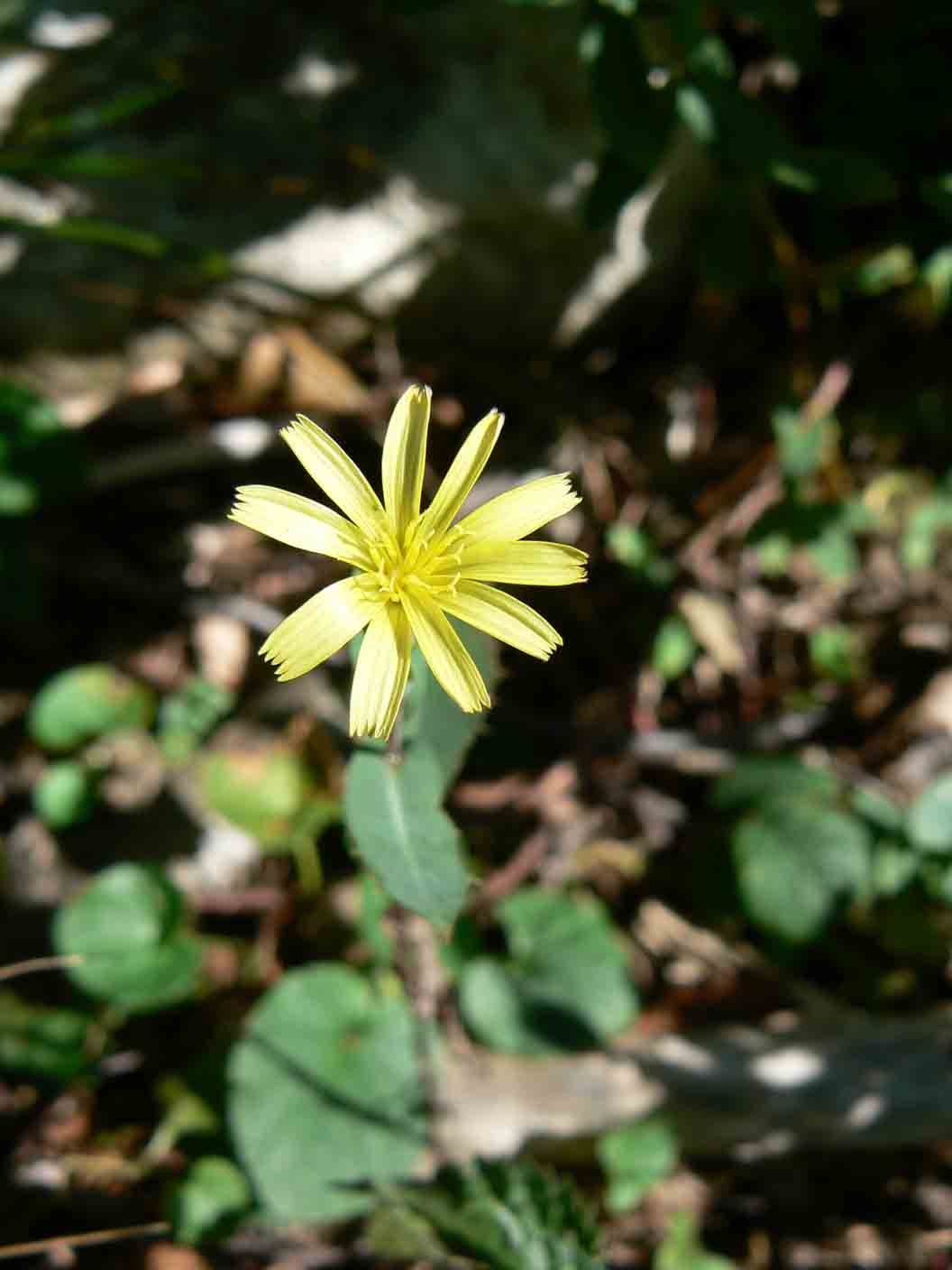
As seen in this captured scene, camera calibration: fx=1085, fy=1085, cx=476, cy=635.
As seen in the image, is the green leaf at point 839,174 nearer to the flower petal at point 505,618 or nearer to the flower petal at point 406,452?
the flower petal at point 406,452

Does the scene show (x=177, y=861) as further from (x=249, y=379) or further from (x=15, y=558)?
(x=249, y=379)

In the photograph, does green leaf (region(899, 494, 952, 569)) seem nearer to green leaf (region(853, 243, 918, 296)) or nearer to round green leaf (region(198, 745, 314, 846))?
green leaf (region(853, 243, 918, 296))

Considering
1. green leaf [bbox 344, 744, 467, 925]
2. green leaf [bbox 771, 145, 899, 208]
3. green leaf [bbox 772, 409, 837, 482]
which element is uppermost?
green leaf [bbox 771, 145, 899, 208]

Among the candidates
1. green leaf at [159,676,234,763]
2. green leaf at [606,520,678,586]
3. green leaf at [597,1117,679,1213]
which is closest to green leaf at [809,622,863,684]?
green leaf at [606,520,678,586]

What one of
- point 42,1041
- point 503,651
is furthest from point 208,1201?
point 503,651

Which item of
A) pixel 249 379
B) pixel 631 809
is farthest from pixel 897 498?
pixel 249 379

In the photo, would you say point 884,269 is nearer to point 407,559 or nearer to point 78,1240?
point 407,559
